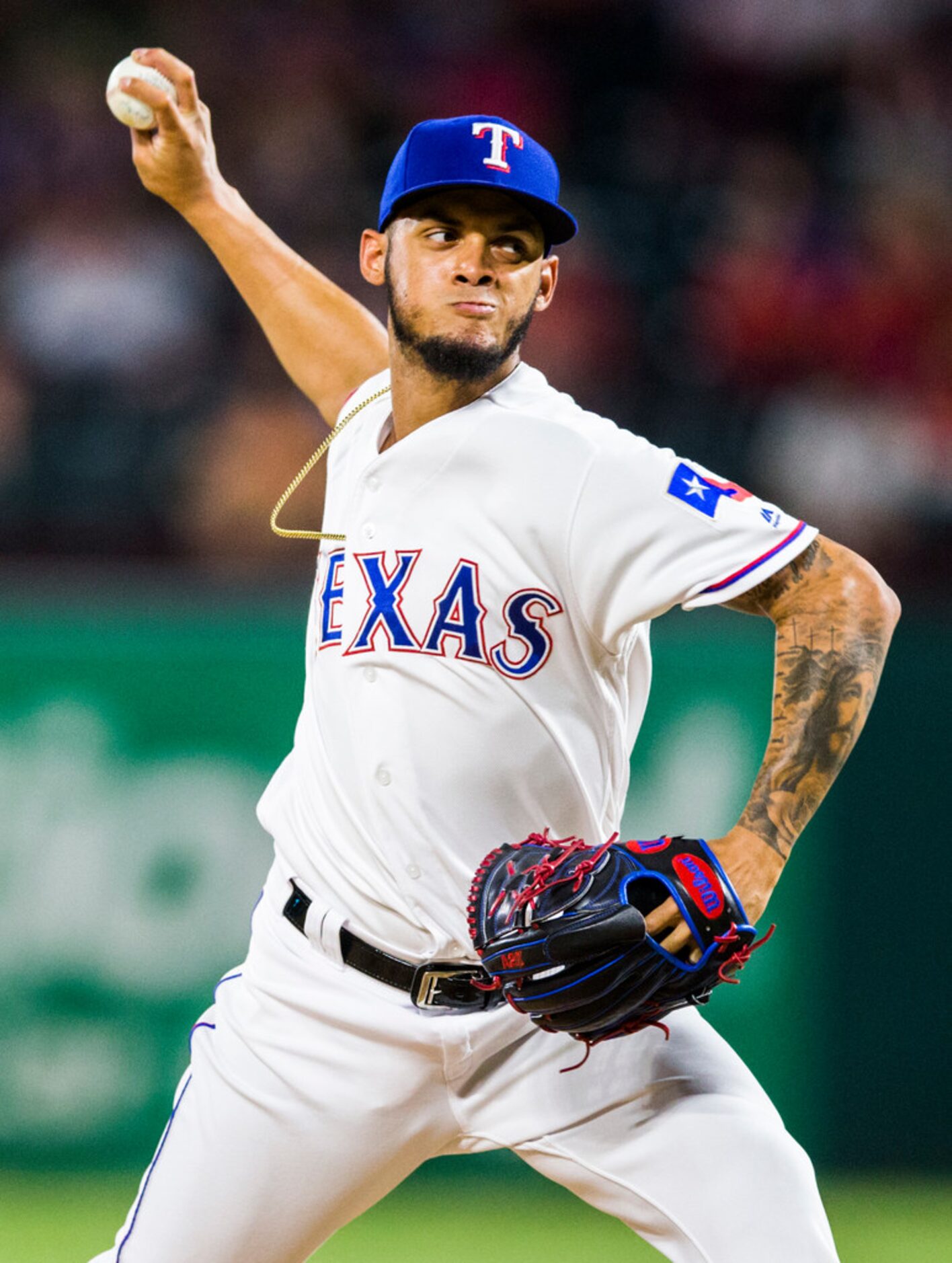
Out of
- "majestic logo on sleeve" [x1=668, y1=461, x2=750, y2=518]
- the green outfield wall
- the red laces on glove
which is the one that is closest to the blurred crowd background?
the green outfield wall

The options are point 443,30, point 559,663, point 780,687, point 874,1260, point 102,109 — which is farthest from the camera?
point 443,30

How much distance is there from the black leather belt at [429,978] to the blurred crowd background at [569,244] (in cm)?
291

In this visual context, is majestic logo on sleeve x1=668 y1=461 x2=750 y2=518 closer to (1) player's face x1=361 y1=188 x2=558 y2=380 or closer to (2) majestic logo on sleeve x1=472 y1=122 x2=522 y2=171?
(1) player's face x1=361 y1=188 x2=558 y2=380

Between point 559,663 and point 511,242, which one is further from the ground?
point 511,242

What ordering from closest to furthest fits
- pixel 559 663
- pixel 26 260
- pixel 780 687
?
pixel 780 687, pixel 559 663, pixel 26 260

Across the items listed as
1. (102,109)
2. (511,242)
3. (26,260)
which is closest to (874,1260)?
(511,242)

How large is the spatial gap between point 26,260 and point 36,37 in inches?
64.5

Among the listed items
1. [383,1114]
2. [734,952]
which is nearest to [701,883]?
[734,952]

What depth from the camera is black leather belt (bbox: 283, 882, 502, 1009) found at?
2701 millimetres

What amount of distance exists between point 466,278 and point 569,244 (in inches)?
194

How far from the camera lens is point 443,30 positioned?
8.52 metres

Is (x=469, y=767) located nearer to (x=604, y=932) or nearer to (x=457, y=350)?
(x=604, y=932)

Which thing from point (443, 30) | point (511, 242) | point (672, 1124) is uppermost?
point (443, 30)

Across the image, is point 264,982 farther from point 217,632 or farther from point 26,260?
point 26,260
